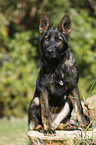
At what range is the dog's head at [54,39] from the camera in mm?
3154

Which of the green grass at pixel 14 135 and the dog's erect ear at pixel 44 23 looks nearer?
the dog's erect ear at pixel 44 23

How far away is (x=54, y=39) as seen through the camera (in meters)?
3.27

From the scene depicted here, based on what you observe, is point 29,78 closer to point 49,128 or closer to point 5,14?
point 5,14

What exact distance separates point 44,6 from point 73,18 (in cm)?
192

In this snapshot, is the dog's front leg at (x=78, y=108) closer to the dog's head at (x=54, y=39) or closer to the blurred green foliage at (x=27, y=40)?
the dog's head at (x=54, y=39)

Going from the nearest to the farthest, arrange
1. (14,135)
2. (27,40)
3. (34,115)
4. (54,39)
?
(54,39) < (34,115) < (14,135) < (27,40)

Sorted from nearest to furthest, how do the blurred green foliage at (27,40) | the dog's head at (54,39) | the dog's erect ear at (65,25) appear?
the dog's head at (54,39) < the dog's erect ear at (65,25) < the blurred green foliage at (27,40)

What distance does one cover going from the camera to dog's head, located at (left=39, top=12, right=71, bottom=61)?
3.15m

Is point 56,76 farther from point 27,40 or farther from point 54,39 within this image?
point 27,40

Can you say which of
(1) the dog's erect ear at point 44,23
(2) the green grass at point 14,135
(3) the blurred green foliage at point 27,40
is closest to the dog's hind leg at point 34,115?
(2) the green grass at point 14,135

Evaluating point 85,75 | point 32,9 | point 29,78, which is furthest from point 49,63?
point 32,9

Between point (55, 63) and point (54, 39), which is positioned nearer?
point (54, 39)

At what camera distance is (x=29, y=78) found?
11148mm

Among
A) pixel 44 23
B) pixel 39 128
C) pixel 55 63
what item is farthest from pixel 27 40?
pixel 39 128
